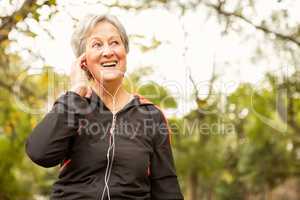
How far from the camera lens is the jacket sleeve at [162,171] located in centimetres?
266

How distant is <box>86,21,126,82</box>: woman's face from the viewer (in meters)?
2.65

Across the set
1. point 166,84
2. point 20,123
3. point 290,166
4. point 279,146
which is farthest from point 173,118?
point 290,166

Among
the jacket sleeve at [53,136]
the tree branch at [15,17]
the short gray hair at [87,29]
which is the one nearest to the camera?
the jacket sleeve at [53,136]

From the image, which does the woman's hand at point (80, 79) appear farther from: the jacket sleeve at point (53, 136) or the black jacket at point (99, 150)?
the jacket sleeve at point (53, 136)

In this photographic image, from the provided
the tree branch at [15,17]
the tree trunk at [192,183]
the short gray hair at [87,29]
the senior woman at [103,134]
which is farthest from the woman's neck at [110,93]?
the tree trunk at [192,183]

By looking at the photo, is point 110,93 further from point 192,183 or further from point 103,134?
point 192,183

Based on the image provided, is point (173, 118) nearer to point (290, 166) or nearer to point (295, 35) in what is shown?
point (295, 35)

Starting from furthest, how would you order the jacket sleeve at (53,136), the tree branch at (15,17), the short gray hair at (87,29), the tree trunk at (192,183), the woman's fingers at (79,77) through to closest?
the tree trunk at (192,183), the tree branch at (15,17), the short gray hair at (87,29), the woman's fingers at (79,77), the jacket sleeve at (53,136)

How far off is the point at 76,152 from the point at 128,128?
305 millimetres

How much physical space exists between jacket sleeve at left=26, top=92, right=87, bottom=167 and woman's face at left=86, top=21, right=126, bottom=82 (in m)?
0.33

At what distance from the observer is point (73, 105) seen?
244 cm

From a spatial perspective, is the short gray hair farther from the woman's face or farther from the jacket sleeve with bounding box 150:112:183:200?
the jacket sleeve with bounding box 150:112:183:200

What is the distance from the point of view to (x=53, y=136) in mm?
2330

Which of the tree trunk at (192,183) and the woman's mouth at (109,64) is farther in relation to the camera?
the tree trunk at (192,183)
